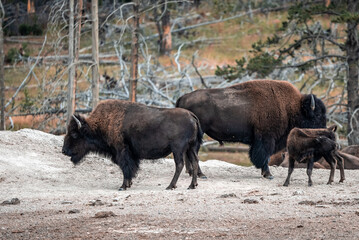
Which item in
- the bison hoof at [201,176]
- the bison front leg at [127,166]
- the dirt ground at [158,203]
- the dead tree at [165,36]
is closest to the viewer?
the dirt ground at [158,203]

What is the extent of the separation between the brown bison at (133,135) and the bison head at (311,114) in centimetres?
289

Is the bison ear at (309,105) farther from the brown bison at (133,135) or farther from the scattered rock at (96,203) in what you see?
the scattered rock at (96,203)

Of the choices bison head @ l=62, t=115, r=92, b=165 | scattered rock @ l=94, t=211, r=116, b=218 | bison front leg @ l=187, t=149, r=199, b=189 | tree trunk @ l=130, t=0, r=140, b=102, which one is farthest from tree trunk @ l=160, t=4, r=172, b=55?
scattered rock @ l=94, t=211, r=116, b=218

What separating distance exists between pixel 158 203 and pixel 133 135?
2598mm

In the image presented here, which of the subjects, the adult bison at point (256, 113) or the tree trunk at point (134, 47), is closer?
the adult bison at point (256, 113)

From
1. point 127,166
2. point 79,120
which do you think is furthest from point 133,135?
point 79,120

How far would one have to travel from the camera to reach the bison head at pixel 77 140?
11.6 m

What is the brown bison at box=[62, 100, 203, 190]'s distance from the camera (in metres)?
10.6

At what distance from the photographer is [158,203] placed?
8664 mm

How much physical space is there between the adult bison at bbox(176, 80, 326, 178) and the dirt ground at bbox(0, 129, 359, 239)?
2.59ft

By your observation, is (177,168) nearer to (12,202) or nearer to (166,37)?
(12,202)

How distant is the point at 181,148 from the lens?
1059 centimetres

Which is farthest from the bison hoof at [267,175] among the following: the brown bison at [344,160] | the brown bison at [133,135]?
the brown bison at [133,135]

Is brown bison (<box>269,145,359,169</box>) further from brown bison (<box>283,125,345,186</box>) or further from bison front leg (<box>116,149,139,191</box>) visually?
bison front leg (<box>116,149,139,191</box>)
